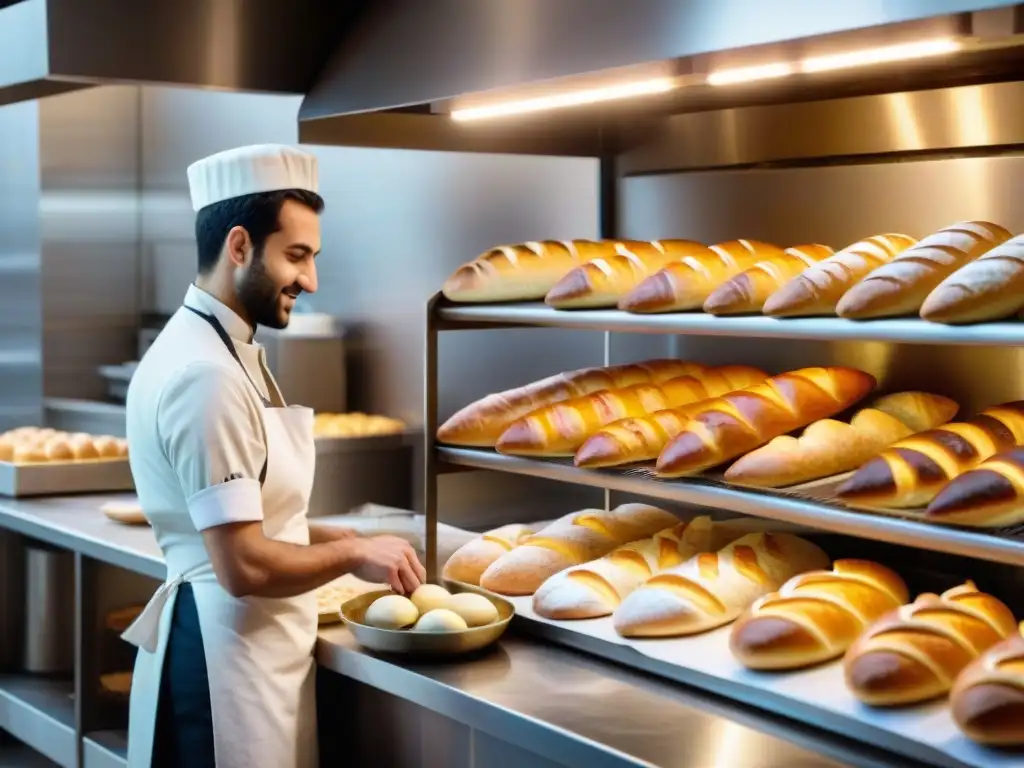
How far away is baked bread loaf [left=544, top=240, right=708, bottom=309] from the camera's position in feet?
6.75

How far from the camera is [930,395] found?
2039mm

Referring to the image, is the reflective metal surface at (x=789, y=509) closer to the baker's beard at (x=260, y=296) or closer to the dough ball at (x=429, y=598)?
the dough ball at (x=429, y=598)

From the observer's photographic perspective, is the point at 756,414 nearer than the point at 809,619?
No

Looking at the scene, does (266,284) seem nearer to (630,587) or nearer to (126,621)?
(630,587)

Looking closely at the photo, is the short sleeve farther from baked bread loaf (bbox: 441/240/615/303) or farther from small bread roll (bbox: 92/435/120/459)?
small bread roll (bbox: 92/435/120/459)

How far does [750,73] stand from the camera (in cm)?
179

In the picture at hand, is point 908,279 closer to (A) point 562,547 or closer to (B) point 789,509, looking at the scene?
(B) point 789,509

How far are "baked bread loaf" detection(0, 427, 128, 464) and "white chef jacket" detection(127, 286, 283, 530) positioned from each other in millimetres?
1613

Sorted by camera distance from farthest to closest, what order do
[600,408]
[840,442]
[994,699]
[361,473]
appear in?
[361,473] → [600,408] → [840,442] → [994,699]

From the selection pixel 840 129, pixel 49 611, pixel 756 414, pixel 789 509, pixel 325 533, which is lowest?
pixel 49 611

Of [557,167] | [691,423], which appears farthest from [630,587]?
[557,167]

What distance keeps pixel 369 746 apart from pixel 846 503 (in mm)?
918

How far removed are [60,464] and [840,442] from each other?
2348 millimetres

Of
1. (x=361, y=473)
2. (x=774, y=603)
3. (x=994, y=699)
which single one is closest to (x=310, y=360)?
(x=361, y=473)
